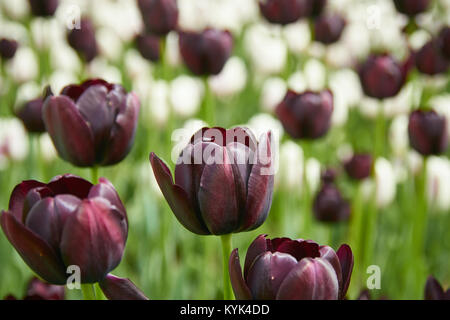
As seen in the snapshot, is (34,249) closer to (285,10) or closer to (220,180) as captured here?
(220,180)

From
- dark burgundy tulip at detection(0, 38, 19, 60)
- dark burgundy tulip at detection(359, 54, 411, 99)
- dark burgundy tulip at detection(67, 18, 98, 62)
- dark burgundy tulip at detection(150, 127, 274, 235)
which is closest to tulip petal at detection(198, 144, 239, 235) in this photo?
dark burgundy tulip at detection(150, 127, 274, 235)

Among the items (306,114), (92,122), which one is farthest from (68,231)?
(306,114)

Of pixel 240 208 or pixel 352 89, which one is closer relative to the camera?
pixel 240 208

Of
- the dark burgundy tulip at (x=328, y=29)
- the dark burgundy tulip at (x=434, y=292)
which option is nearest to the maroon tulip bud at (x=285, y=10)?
the dark burgundy tulip at (x=328, y=29)

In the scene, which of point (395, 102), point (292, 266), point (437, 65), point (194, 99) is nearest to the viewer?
point (292, 266)

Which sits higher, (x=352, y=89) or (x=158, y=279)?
(x=352, y=89)

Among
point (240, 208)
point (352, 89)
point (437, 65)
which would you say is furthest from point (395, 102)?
point (240, 208)
